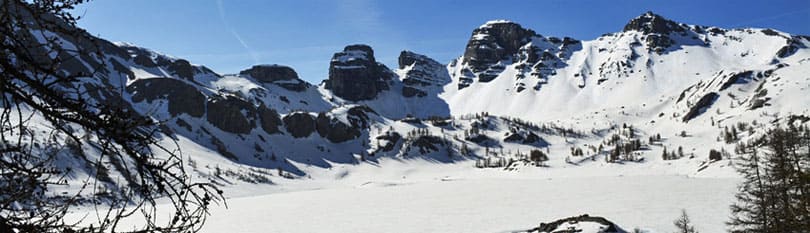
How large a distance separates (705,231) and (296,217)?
5116 cm

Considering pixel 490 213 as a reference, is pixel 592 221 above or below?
above

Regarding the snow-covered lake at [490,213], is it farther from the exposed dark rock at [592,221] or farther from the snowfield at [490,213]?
the exposed dark rock at [592,221]

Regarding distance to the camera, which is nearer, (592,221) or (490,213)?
(592,221)

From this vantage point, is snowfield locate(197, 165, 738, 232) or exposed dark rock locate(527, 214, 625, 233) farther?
snowfield locate(197, 165, 738, 232)

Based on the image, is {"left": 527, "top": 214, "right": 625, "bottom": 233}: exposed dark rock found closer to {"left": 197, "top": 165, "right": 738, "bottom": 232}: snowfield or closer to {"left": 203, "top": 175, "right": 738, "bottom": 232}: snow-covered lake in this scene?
{"left": 197, "top": 165, "right": 738, "bottom": 232}: snowfield

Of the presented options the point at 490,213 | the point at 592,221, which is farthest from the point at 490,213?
the point at 592,221

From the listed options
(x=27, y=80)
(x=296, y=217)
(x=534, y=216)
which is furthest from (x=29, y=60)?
(x=296, y=217)

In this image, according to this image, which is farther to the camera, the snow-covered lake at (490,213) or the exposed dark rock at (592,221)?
the snow-covered lake at (490,213)

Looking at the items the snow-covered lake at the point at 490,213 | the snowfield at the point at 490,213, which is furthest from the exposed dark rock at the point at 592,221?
the snow-covered lake at the point at 490,213

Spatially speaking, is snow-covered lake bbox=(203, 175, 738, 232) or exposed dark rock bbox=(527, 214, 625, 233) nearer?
exposed dark rock bbox=(527, 214, 625, 233)

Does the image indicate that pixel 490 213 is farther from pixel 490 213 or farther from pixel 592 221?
pixel 592 221

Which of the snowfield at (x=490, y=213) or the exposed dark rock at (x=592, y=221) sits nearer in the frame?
the exposed dark rock at (x=592, y=221)

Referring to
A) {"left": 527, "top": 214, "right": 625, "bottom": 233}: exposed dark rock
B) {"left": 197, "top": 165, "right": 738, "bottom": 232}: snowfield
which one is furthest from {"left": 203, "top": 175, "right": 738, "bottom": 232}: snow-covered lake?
{"left": 527, "top": 214, "right": 625, "bottom": 233}: exposed dark rock

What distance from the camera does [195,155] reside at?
588 ft
